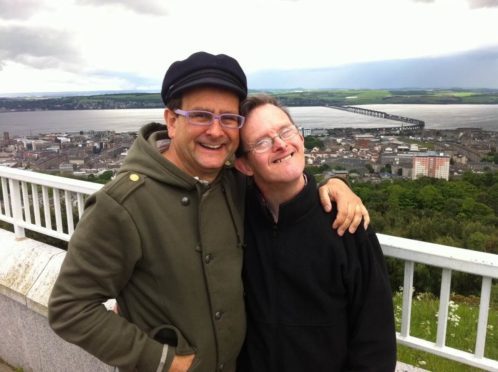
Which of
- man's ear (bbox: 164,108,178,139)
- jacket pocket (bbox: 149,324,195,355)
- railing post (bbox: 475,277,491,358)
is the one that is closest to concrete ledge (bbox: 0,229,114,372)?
jacket pocket (bbox: 149,324,195,355)

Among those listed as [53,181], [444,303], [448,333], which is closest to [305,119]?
→ [448,333]

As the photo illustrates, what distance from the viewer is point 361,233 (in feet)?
5.47

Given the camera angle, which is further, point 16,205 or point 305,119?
point 305,119

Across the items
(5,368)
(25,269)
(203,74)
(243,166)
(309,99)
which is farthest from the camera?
(309,99)

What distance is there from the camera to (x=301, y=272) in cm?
169

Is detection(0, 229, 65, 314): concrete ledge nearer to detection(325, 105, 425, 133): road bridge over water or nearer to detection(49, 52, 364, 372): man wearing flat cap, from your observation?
detection(49, 52, 364, 372): man wearing flat cap

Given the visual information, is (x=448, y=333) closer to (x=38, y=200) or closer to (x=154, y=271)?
(x=154, y=271)

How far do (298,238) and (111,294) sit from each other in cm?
72

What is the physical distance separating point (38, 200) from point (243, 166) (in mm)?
2907

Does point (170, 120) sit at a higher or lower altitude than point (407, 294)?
higher

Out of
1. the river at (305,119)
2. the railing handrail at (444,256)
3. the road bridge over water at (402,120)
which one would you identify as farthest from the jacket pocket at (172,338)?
the road bridge over water at (402,120)

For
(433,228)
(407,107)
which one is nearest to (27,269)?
(433,228)

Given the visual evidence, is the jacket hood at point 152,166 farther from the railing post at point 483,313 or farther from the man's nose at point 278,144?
the railing post at point 483,313

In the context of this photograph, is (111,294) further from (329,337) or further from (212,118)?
(329,337)
